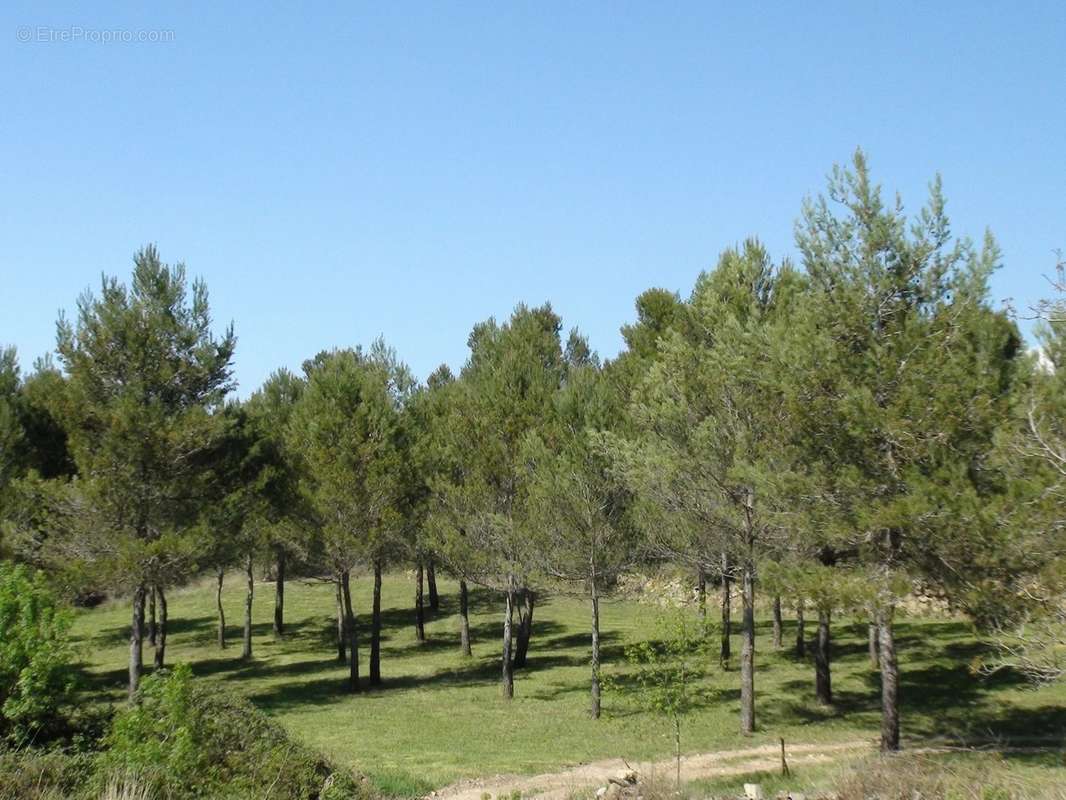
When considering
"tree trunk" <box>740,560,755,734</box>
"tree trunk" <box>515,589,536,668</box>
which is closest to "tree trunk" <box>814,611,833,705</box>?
"tree trunk" <box>740,560,755,734</box>

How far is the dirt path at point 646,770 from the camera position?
18.0 meters

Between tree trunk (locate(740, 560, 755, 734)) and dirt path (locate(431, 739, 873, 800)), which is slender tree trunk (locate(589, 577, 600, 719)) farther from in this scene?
dirt path (locate(431, 739, 873, 800))

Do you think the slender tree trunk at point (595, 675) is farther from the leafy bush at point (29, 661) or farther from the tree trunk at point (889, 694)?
the leafy bush at point (29, 661)

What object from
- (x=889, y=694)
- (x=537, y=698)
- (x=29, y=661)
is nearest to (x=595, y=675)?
(x=537, y=698)

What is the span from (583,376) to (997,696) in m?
15.9

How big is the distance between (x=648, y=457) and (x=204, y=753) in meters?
14.1

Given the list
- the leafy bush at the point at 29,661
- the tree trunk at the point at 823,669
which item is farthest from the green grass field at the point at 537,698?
the leafy bush at the point at 29,661

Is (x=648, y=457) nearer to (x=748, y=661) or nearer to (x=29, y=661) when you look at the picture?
(x=748, y=661)

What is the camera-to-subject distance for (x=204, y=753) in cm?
1376

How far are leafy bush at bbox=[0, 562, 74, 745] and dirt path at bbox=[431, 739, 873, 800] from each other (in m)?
7.29

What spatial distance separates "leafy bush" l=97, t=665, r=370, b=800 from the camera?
12484 millimetres

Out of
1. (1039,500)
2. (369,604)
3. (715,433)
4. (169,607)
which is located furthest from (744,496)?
(169,607)

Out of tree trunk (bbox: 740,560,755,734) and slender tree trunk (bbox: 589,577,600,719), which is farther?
slender tree trunk (bbox: 589,577,600,719)

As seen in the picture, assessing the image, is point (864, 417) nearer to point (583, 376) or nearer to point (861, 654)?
point (583, 376)
